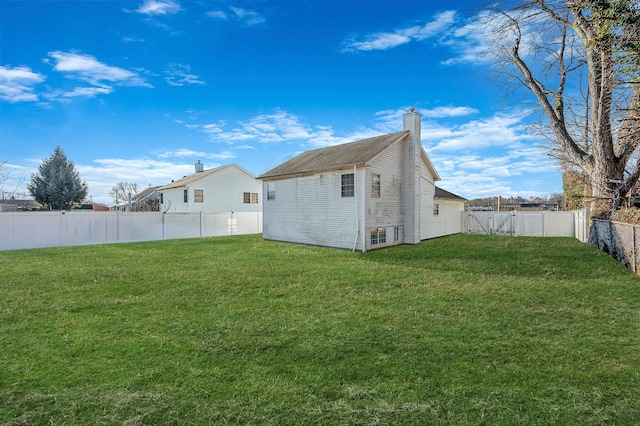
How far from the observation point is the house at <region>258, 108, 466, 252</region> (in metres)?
12.9

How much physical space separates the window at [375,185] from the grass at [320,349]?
5.85 m

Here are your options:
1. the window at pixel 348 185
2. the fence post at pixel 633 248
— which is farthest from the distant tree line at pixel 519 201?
the fence post at pixel 633 248

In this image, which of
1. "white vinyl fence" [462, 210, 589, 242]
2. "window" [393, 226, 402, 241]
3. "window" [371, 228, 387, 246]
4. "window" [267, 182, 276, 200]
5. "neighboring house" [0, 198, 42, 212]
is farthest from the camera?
"neighboring house" [0, 198, 42, 212]

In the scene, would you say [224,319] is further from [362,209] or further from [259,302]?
[362,209]

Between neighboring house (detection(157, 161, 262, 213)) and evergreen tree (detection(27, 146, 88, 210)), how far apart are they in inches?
357

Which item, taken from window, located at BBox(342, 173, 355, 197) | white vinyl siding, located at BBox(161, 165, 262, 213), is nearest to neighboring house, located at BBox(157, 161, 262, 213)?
white vinyl siding, located at BBox(161, 165, 262, 213)

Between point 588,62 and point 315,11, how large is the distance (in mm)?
11727

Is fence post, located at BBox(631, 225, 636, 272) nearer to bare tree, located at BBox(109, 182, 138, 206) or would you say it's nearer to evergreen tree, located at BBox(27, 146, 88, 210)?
evergreen tree, located at BBox(27, 146, 88, 210)

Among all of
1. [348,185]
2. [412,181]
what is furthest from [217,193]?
[412,181]

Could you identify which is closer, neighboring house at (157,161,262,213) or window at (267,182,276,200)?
window at (267,182,276,200)

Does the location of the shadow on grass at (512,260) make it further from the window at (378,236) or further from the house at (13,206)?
the house at (13,206)

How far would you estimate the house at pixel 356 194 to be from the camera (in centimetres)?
1291

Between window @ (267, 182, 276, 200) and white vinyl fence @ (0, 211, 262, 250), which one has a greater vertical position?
window @ (267, 182, 276, 200)

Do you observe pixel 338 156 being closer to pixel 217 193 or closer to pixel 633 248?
pixel 633 248
